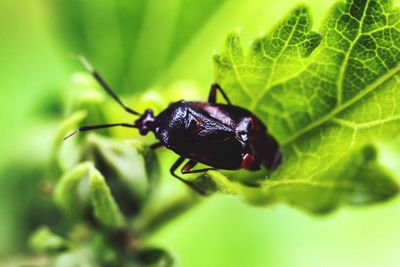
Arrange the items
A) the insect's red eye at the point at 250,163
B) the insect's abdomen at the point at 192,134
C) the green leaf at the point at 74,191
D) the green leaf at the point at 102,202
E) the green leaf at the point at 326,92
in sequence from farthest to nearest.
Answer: the insect's abdomen at the point at 192,134 → the insect's red eye at the point at 250,163 → the green leaf at the point at 74,191 → the green leaf at the point at 102,202 → the green leaf at the point at 326,92

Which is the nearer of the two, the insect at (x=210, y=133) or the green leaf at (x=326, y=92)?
the green leaf at (x=326, y=92)

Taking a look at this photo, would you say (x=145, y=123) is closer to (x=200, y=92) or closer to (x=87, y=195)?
(x=87, y=195)

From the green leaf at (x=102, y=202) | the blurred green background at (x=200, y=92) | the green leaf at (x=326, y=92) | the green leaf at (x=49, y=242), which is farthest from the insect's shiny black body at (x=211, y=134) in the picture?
the blurred green background at (x=200, y=92)

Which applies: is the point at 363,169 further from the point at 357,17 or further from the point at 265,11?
A: the point at 265,11

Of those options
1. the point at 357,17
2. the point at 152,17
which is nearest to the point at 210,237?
the point at 152,17

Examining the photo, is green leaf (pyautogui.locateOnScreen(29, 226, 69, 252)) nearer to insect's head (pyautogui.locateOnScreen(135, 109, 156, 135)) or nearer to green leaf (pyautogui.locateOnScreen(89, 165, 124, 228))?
green leaf (pyautogui.locateOnScreen(89, 165, 124, 228))

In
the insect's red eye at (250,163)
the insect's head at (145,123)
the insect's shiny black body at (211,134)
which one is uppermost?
the insect's head at (145,123)

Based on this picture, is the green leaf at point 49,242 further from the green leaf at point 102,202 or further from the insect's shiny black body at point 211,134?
the insect's shiny black body at point 211,134
